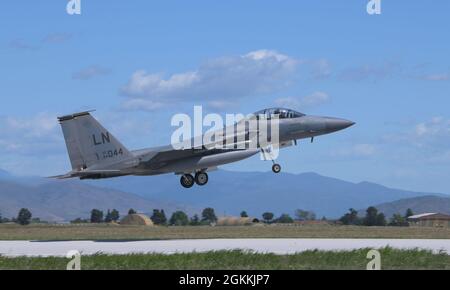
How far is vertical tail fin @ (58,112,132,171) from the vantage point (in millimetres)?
40812

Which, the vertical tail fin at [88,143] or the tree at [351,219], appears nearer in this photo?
the vertical tail fin at [88,143]

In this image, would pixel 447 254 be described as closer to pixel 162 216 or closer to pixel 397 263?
pixel 397 263

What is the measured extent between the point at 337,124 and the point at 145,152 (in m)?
9.65

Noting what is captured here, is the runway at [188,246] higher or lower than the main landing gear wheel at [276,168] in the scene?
lower

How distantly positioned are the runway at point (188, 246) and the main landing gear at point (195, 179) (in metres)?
6.14

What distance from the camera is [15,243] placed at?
121 ft

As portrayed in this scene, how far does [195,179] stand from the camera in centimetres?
4253

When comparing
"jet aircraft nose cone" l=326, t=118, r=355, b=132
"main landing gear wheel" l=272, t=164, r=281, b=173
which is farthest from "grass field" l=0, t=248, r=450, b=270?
"jet aircraft nose cone" l=326, t=118, r=355, b=132

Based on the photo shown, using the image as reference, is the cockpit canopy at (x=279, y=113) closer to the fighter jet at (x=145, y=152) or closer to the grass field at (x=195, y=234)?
the fighter jet at (x=145, y=152)

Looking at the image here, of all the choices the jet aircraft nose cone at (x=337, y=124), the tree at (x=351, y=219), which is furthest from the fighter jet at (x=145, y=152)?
the tree at (x=351, y=219)

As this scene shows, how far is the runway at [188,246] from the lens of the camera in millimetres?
31531

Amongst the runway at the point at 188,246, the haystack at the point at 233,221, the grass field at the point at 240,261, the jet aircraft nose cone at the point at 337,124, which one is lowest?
the grass field at the point at 240,261

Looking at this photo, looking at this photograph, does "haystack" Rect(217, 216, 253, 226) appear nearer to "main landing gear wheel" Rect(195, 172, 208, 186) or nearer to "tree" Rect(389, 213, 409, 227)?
"tree" Rect(389, 213, 409, 227)
